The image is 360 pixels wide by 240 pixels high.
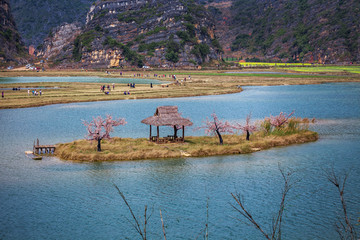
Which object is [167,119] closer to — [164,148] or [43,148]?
[164,148]

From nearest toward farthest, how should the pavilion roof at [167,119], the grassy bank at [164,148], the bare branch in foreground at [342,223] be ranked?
1. the bare branch in foreground at [342,223]
2. the grassy bank at [164,148]
3. the pavilion roof at [167,119]

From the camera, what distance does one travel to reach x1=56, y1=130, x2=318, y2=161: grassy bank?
46156mm

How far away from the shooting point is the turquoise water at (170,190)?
1113 inches

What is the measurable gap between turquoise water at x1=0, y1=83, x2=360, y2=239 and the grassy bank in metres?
1.41

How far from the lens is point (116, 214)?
→ 100 ft

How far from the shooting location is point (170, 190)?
1396 inches

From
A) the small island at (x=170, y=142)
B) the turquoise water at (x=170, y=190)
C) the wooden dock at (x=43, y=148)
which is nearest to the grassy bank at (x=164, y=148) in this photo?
the small island at (x=170, y=142)

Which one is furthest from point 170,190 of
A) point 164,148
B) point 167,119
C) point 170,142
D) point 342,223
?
point 170,142

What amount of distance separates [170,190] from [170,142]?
15.7 m

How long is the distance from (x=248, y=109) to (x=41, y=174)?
50781 millimetres

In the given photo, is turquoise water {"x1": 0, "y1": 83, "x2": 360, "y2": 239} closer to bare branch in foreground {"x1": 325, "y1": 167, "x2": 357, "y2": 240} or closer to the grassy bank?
the grassy bank

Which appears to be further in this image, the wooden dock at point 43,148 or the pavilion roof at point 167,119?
the wooden dock at point 43,148

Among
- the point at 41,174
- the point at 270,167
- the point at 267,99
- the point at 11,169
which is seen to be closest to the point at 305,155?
the point at 270,167

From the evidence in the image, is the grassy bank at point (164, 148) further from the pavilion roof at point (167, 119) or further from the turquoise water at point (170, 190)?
Result: the pavilion roof at point (167, 119)
